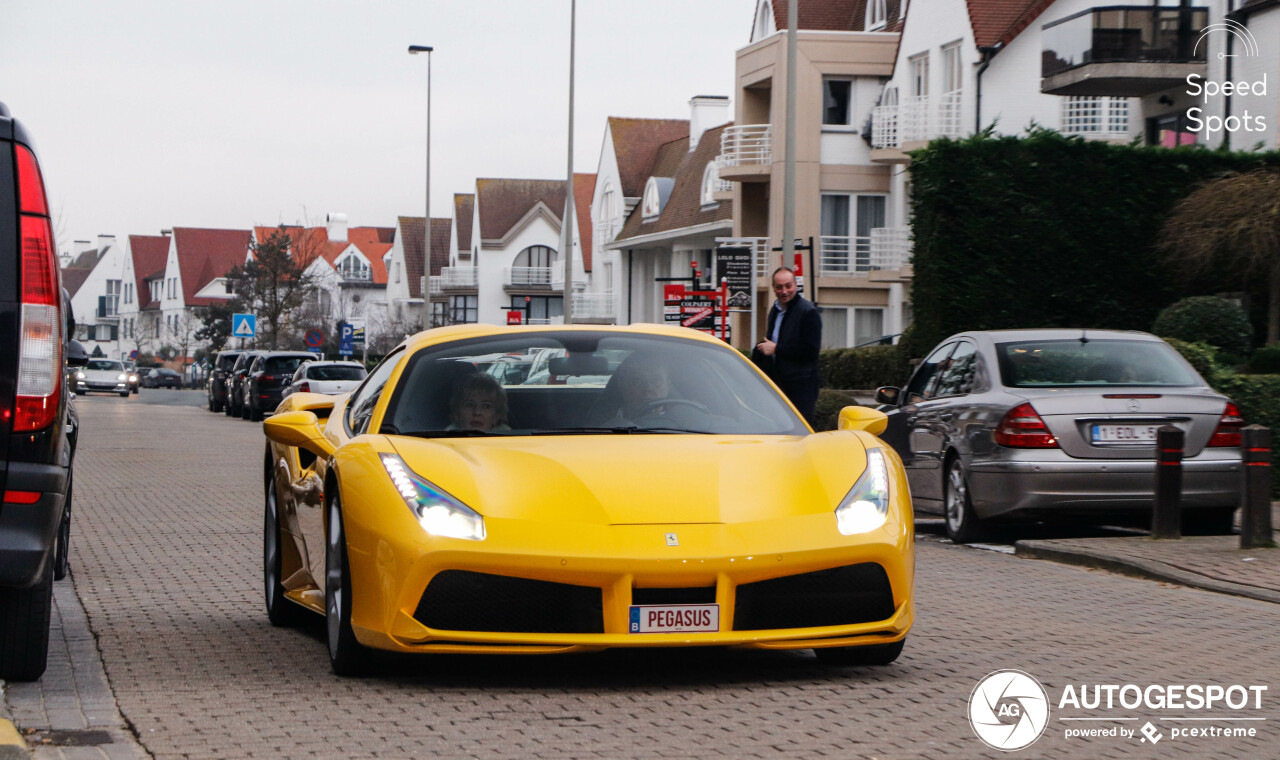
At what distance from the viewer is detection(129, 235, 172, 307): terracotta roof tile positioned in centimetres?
13650

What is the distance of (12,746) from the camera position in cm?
488

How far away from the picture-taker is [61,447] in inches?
237

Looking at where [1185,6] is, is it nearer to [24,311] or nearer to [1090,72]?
[1090,72]

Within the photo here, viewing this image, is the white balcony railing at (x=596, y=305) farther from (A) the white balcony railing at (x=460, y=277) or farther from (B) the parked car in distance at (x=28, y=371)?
(B) the parked car in distance at (x=28, y=371)

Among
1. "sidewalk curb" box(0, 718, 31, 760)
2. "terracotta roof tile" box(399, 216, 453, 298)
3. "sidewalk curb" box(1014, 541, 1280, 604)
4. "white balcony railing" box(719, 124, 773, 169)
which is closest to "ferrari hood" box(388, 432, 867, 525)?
"sidewalk curb" box(0, 718, 31, 760)

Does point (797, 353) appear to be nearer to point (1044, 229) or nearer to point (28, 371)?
point (28, 371)

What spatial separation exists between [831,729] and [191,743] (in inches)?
76.2

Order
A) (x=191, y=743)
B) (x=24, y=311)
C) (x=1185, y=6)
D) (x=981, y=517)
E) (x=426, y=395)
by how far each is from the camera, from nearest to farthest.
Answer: (x=191, y=743), (x=24, y=311), (x=426, y=395), (x=981, y=517), (x=1185, y=6)

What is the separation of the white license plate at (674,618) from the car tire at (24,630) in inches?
79.6

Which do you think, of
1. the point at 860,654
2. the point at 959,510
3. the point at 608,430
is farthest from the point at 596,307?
the point at 860,654

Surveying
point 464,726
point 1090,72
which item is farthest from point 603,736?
point 1090,72

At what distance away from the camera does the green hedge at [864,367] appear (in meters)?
32.1

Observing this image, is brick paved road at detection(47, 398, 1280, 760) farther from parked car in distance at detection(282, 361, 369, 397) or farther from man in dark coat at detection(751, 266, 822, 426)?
parked car in distance at detection(282, 361, 369, 397)

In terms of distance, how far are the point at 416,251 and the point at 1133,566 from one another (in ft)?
325
